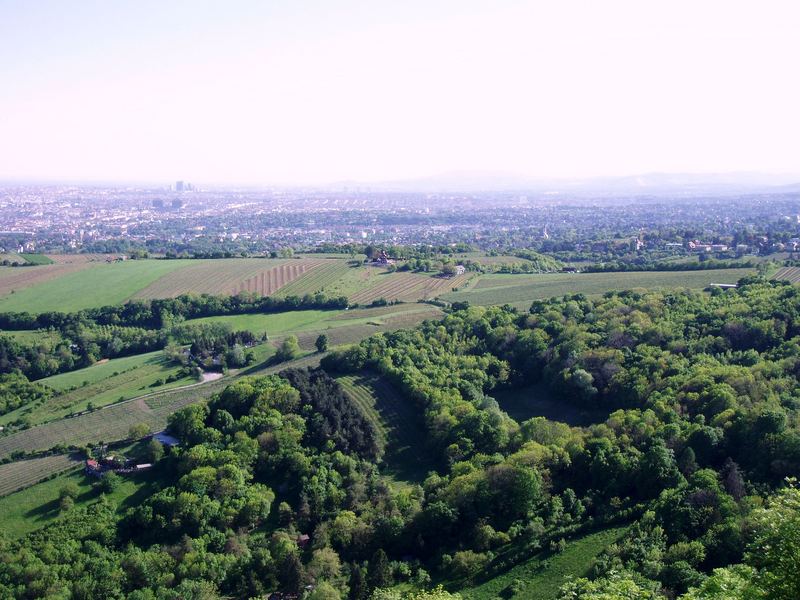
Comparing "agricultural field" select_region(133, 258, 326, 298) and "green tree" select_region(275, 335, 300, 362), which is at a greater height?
"agricultural field" select_region(133, 258, 326, 298)

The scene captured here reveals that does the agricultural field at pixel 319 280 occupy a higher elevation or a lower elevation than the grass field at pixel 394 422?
higher

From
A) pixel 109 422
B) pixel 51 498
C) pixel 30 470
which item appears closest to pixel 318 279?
pixel 109 422

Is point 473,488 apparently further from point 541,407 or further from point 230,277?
point 230,277

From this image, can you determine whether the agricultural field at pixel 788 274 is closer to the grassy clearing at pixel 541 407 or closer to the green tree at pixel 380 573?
the grassy clearing at pixel 541 407

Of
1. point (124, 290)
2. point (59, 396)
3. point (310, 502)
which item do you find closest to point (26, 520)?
point (310, 502)

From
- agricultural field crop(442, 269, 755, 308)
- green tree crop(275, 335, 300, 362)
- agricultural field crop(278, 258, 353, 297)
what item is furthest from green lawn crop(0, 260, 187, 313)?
agricultural field crop(442, 269, 755, 308)

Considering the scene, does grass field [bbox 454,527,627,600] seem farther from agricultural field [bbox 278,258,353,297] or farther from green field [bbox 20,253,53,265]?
green field [bbox 20,253,53,265]

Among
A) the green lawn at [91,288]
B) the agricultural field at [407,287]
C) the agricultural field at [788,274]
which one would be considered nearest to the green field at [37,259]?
the green lawn at [91,288]
